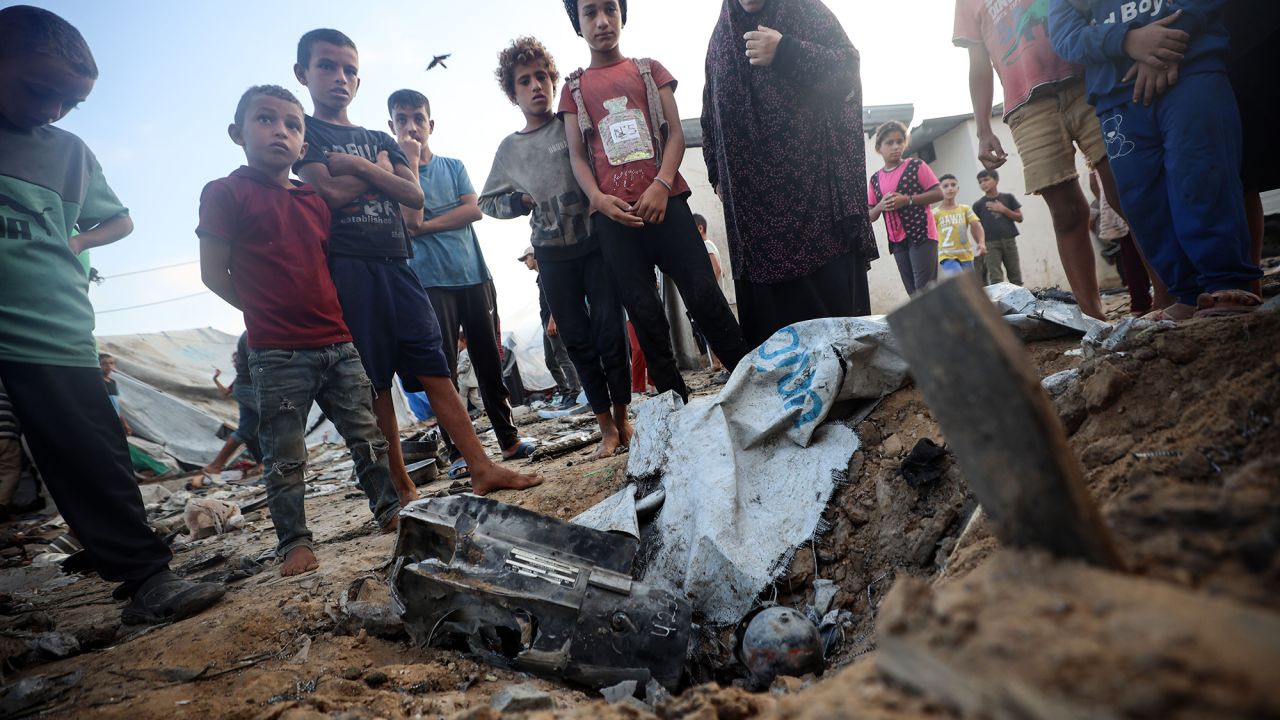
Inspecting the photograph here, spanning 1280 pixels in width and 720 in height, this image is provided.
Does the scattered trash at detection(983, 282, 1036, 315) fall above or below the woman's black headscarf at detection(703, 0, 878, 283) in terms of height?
below

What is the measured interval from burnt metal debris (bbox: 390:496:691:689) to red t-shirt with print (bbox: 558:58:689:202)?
5.38 ft

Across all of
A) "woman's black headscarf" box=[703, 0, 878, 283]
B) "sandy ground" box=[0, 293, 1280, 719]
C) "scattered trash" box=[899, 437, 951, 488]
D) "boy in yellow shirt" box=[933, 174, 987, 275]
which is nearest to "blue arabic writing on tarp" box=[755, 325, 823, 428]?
"sandy ground" box=[0, 293, 1280, 719]

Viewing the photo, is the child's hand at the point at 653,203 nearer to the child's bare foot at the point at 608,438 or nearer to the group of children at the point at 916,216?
the child's bare foot at the point at 608,438

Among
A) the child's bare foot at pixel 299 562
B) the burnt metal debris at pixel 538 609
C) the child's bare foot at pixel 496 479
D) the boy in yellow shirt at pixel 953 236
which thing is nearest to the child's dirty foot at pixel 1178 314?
the burnt metal debris at pixel 538 609

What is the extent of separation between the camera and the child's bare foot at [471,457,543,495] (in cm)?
265

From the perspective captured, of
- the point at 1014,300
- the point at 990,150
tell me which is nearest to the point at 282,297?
the point at 1014,300

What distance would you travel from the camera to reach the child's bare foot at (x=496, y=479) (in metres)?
2.65

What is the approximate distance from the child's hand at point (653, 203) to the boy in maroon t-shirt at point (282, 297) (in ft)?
4.55

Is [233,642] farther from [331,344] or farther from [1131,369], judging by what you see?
[1131,369]

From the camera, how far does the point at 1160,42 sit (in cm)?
175

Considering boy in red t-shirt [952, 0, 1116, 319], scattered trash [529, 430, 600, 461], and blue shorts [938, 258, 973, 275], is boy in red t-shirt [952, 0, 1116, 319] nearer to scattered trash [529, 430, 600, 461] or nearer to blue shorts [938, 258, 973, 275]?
scattered trash [529, 430, 600, 461]

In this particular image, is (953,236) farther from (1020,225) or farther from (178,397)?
(178,397)

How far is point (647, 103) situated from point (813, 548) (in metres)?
2.04

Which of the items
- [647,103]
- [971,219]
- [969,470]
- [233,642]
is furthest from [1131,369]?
[971,219]
